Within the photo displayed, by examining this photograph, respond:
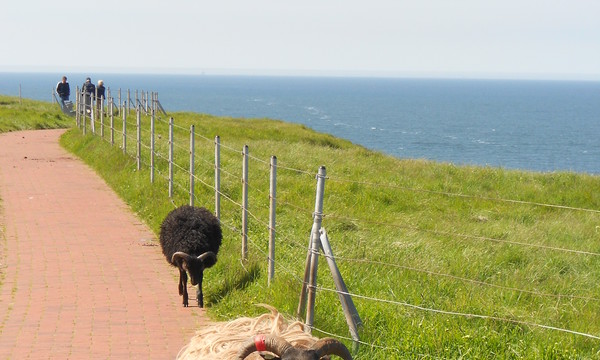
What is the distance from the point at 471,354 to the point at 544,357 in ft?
1.90

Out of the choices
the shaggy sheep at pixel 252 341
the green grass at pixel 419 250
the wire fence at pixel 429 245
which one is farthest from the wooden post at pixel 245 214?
the shaggy sheep at pixel 252 341

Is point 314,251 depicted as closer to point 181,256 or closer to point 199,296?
point 199,296

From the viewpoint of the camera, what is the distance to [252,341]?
5.18 meters

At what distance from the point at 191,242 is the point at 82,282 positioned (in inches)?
57.4

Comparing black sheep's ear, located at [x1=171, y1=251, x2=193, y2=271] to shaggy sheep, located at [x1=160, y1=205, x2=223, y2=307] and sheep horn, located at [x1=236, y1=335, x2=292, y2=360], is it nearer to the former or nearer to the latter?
shaggy sheep, located at [x1=160, y1=205, x2=223, y2=307]

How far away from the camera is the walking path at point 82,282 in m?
8.55

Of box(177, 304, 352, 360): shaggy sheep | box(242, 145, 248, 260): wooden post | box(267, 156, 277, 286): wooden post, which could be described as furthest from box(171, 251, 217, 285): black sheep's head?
box(177, 304, 352, 360): shaggy sheep

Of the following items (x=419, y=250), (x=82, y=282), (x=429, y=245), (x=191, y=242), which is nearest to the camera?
(x=191, y=242)

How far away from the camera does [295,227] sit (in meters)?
14.0

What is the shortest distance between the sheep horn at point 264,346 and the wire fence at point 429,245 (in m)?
2.46

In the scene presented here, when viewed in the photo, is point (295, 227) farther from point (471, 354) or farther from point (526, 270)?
point (471, 354)

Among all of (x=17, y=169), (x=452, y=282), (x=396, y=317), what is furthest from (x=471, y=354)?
(x=17, y=169)

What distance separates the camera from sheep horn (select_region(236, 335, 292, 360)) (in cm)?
516

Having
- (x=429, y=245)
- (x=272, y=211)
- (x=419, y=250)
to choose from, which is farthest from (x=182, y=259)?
(x=429, y=245)
